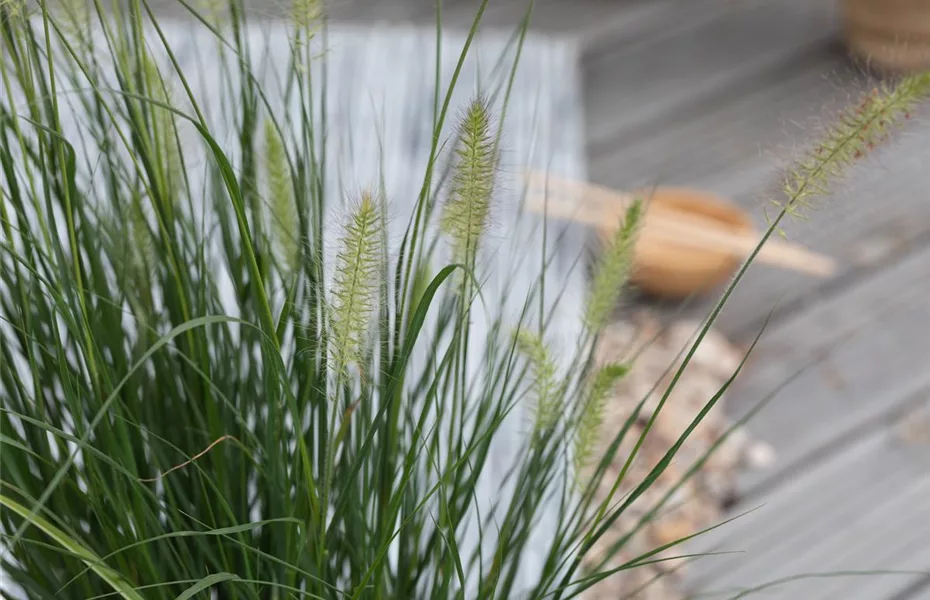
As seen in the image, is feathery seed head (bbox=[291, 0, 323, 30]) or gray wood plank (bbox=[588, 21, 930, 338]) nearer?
feathery seed head (bbox=[291, 0, 323, 30])

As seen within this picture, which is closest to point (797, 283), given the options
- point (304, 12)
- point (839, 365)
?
point (839, 365)

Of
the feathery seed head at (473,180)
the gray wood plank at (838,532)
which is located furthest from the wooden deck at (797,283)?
the feathery seed head at (473,180)

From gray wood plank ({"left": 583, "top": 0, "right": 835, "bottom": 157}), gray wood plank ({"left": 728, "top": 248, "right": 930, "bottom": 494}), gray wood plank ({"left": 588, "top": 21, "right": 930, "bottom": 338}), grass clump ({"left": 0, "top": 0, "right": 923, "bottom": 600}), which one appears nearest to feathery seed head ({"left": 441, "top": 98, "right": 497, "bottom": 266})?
grass clump ({"left": 0, "top": 0, "right": 923, "bottom": 600})

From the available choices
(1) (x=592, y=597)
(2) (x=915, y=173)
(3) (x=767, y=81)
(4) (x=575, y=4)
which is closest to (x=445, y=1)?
(4) (x=575, y=4)

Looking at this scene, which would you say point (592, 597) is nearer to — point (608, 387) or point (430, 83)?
point (608, 387)

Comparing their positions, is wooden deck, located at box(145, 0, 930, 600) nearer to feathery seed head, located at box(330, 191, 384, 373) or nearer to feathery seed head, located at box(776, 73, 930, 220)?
feathery seed head, located at box(776, 73, 930, 220)

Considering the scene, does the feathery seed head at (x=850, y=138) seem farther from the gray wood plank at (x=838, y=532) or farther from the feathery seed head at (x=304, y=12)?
the gray wood plank at (x=838, y=532)
